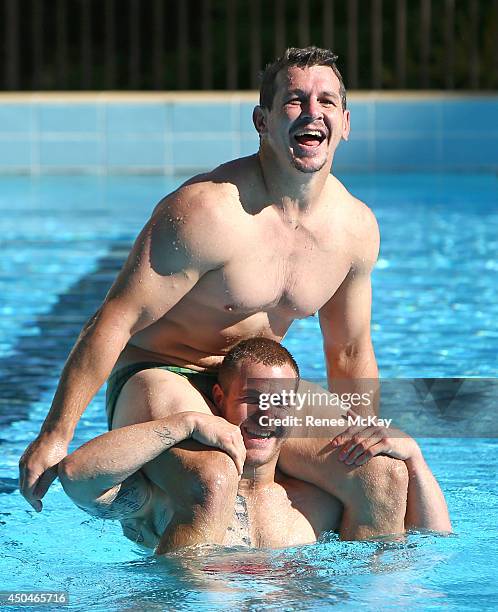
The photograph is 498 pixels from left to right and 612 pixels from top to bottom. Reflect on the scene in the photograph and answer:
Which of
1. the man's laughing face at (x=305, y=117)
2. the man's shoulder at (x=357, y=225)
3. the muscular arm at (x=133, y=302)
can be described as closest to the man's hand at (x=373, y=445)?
the man's shoulder at (x=357, y=225)

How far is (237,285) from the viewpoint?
3.40 metres

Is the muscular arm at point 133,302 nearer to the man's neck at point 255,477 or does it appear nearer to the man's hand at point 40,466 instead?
the man's hand at point 40,466

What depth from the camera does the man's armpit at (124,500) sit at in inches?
129

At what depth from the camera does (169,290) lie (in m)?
3.32

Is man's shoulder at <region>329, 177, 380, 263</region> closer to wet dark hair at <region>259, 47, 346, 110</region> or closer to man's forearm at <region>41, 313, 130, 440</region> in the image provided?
wet dark hair at <region>259, 47, 346, 110</region>

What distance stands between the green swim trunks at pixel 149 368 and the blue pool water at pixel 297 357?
16.2 inches

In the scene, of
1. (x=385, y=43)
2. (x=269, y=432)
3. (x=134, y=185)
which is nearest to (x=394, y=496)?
(x=269, y=432)

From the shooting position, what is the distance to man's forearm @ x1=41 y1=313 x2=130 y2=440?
3225mm

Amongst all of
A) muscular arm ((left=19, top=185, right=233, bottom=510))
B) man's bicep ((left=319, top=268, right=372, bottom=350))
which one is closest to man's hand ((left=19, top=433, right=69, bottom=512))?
muscular arm ((left=19, top=185, right=233, bottom=510))

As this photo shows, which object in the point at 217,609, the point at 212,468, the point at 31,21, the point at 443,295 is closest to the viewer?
the point at 217,609

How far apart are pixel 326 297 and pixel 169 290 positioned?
46 centimetres

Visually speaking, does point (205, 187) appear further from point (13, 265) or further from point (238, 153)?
point (238, 153)

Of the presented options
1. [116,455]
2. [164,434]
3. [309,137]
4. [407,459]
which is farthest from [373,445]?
[309,137]

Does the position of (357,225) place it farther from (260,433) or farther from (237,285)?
(260,433)
